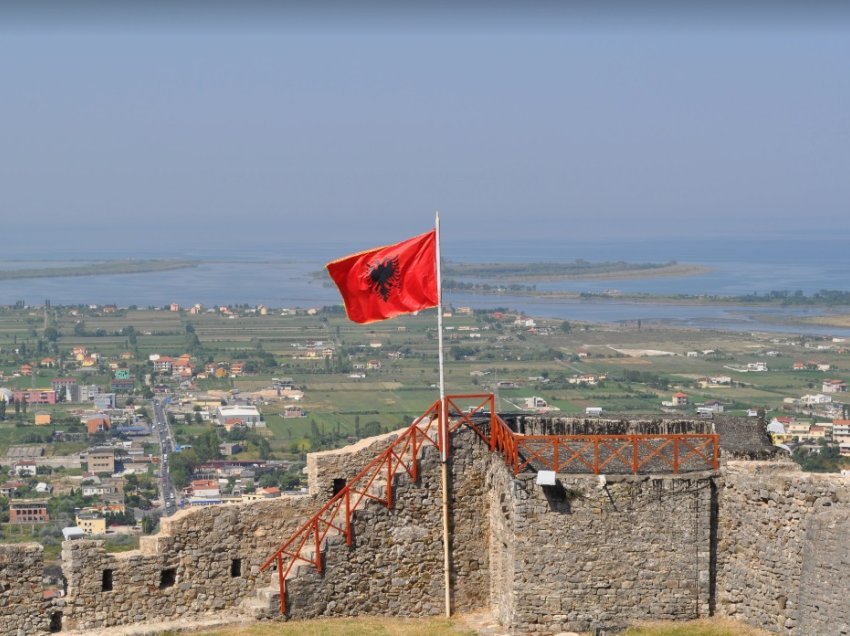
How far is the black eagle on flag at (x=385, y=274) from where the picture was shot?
17.8 metres

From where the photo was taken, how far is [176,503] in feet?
152

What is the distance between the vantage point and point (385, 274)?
17797 millimetres

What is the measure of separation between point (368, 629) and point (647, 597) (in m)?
2.89

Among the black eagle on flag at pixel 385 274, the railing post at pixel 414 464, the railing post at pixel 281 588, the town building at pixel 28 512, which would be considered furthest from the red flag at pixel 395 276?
the town building at pixel 28 512

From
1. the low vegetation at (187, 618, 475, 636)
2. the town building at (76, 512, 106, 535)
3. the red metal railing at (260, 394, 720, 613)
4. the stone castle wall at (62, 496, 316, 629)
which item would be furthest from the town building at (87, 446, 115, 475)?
the low vegetation at (187, 618, 475, 636)

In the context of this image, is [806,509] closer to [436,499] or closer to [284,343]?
[436,499]

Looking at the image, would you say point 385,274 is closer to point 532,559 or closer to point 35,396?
point 532,559

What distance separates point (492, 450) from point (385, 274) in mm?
2234

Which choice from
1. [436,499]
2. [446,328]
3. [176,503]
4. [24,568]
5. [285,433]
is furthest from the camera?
[446,328]

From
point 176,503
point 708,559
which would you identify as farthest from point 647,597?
point 176,503

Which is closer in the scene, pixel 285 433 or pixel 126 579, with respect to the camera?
pixel 126 579

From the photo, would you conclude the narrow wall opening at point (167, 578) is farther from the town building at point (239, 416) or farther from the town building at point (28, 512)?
the town building at point (239, 416)

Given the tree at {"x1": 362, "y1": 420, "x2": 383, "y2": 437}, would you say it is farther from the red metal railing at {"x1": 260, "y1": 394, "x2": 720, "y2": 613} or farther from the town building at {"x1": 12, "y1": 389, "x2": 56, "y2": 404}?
the red metal railing at {"x1": 260, "y1": 394, "x2": 720, "y2": 613}

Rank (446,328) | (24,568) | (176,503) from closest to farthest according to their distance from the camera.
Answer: (24,568)
(176,503)
(446,328)
